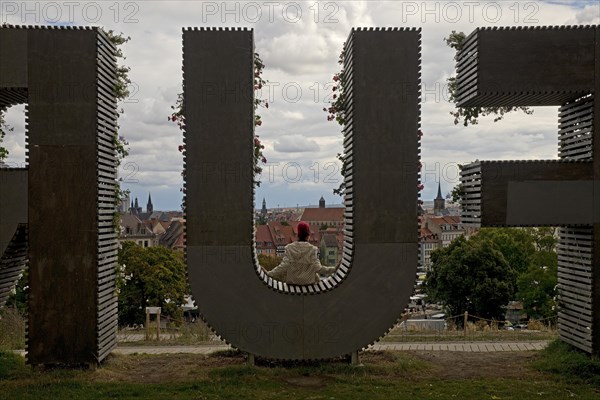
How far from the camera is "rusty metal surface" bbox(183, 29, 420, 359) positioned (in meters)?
9.49

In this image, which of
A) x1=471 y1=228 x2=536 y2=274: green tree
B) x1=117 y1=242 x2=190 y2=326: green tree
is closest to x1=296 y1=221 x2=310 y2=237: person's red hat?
x1=117 y1=242 x2=190 y2=326: green tree

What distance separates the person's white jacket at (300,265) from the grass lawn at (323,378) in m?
1.38

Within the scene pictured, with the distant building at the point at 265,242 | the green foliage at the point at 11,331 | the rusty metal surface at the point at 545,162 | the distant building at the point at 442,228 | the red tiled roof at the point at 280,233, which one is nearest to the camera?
the rusty metal surface at the point at 545,162

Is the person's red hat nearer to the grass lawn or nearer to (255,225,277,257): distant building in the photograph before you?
the grass lawn

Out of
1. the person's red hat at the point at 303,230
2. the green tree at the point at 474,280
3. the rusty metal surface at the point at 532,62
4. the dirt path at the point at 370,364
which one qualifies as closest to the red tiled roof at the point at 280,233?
the green tree at the point at 474,280

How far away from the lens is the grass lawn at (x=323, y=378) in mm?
8414

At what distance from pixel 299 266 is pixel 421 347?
10.9 feet

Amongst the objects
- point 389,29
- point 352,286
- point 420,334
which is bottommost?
point 420,334

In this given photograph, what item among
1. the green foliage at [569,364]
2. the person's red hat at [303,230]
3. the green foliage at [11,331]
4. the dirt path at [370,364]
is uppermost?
the person's red hat at [303,230]

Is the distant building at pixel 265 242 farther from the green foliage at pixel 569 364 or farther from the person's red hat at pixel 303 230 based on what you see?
the green foliage at pixel 569 364

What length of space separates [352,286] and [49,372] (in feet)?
16.1

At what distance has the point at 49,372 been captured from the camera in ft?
30.8

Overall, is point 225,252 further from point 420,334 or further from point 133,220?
point 133,220

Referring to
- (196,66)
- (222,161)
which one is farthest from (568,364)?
(196,66)
